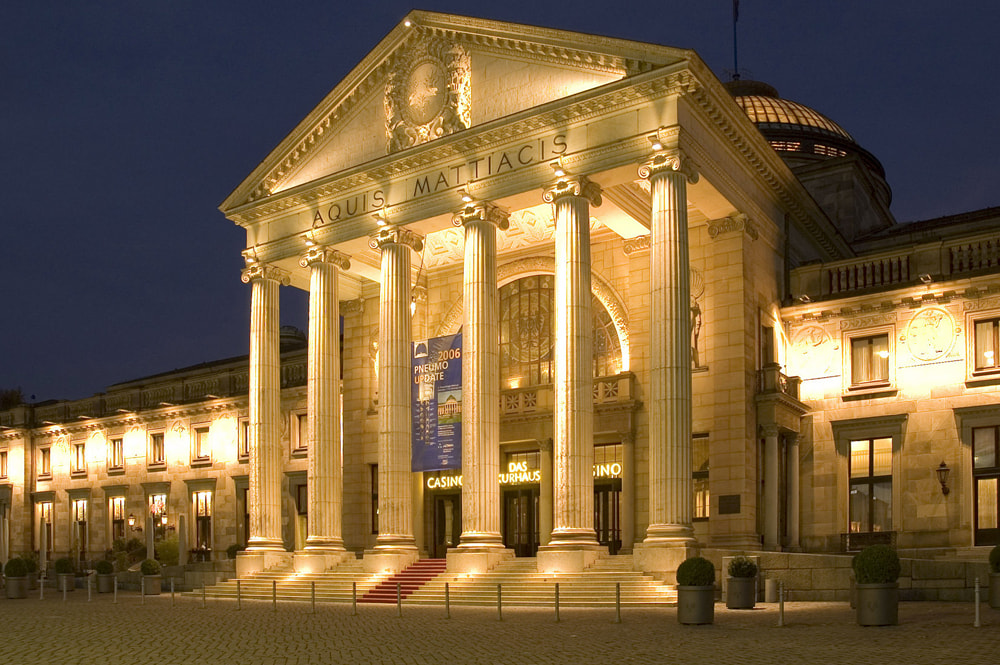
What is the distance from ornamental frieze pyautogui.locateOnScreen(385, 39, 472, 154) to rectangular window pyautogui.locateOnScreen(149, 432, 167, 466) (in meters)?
28.8

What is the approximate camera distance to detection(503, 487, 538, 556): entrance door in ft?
140

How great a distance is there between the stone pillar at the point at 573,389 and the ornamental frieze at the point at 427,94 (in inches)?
231

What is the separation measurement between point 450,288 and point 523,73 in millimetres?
11881

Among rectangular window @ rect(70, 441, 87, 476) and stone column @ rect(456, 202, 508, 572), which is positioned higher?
stone column @ rect(456, 202, 508, 572)

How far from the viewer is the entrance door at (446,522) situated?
45.2m

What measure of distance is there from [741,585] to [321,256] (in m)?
21.7

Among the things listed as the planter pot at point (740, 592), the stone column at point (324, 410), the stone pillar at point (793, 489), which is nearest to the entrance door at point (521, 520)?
the stone column at point (324, 410)

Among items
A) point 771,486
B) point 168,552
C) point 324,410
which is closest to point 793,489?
point 771,486

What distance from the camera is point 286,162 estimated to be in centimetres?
4425

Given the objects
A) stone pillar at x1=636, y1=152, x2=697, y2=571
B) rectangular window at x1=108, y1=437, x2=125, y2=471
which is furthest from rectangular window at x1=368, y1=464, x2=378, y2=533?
rectangular window at x1=108, y1=437, x2=125, y2=471

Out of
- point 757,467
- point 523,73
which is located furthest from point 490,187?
point 757,467

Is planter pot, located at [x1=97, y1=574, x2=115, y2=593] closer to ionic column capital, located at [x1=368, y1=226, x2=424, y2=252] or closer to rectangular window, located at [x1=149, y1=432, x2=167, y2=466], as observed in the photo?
rectangular window, located at [x1=149, y1=432, x2=167, y2=466]

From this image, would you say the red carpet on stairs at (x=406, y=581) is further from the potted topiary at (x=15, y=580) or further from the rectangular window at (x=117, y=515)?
the rectangular window at (x=117, y=515)

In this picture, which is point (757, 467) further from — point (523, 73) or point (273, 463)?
point (273, 463)
